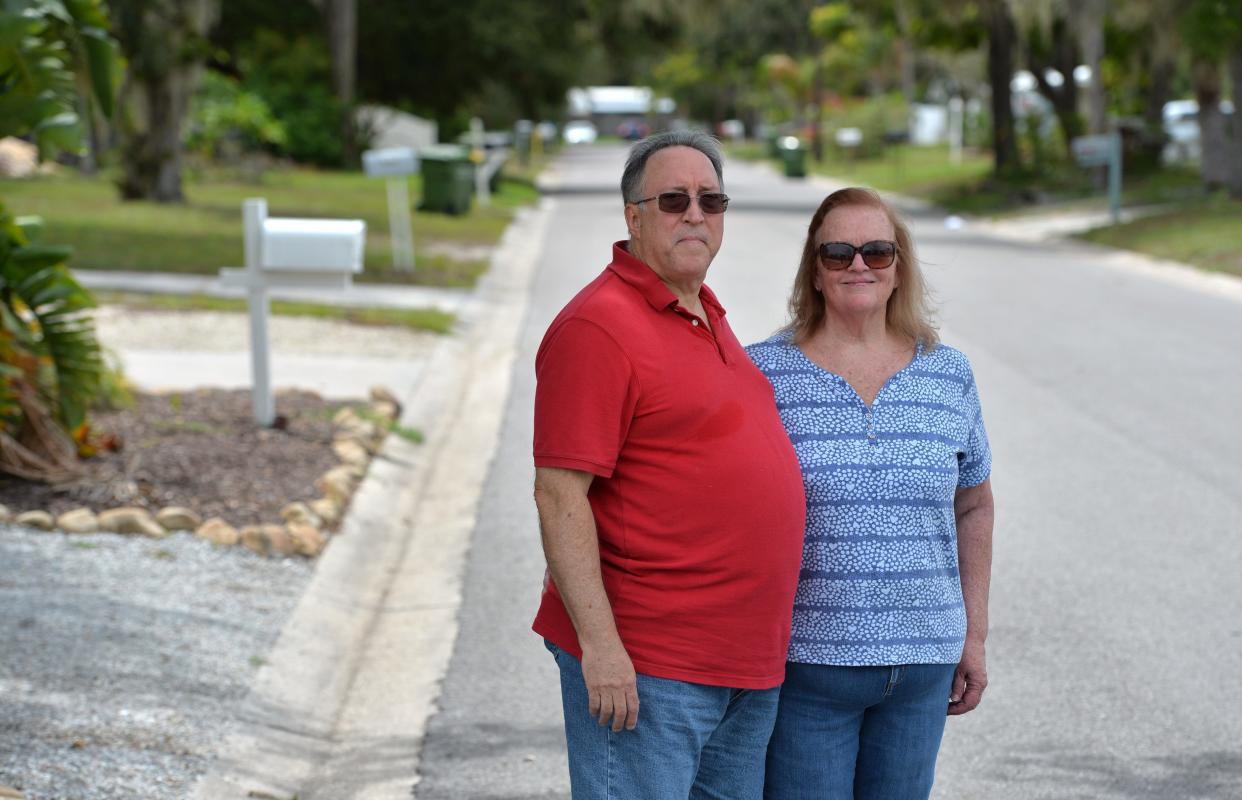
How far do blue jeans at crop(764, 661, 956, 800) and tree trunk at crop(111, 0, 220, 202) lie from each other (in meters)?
22.4

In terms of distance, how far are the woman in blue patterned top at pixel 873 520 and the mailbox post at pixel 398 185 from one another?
1397 cm

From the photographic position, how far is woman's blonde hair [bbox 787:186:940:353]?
11.1 feet

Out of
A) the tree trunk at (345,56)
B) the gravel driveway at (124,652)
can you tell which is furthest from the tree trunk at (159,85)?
the gravel driveway at (124,652)

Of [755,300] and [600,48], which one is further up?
[600,48]

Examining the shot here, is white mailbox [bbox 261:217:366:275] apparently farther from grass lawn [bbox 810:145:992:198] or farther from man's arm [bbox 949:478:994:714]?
grass lawn [bbox 810:145:992:198]

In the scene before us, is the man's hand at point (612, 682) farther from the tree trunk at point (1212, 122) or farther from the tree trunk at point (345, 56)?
the tree trunk at point (345, 56)

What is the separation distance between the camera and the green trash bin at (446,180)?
26359 mm

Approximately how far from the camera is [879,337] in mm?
3385

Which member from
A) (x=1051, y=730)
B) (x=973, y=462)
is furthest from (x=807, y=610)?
(x=1051, y=730)

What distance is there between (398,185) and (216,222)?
14.9ft

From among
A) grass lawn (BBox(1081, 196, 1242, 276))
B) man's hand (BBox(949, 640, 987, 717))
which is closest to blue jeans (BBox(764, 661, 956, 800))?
man's hand (BBox(949, 640, 987, 717))

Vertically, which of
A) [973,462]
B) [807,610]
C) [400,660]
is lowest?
[400,660]

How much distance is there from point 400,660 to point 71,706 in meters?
1.47

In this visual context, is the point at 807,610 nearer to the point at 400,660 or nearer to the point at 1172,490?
the point at 400,660
